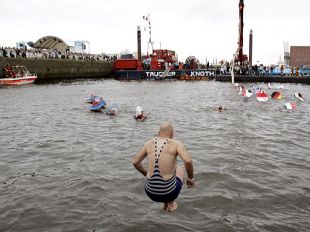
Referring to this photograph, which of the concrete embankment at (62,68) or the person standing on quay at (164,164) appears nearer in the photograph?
the person standing on quay at (164,164)

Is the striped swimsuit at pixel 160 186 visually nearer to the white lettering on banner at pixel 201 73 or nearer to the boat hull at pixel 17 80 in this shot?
the boat hull at pixel 17 80

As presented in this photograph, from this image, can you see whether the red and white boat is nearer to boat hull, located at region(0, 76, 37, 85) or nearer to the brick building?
boat hull, located at region(0, 76, 37, 85)

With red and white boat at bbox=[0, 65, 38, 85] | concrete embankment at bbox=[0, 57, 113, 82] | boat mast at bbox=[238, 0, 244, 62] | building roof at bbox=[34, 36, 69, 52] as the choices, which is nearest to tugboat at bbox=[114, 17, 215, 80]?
concrete embankment at bbox=[0, 57, 113, 82]

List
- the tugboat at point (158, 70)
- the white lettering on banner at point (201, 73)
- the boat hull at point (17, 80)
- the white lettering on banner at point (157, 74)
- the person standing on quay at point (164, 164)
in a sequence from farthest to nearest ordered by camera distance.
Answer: the white lettering on banner at point (157, 74) → the tugboat at point (158, 70) → the white lettering on banner at point (201, 73) → the boat hull at point (17, 80) → the person standing on quay at point (164, 164)

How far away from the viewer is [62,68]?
166 feet

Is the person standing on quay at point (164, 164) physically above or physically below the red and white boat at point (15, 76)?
below

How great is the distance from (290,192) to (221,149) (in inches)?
149

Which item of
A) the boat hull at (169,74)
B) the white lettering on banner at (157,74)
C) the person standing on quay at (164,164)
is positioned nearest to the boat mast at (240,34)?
the boat hull at (169,74)

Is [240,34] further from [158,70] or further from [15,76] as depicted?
[15,76]

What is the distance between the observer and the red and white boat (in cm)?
3712

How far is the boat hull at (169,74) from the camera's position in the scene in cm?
5142

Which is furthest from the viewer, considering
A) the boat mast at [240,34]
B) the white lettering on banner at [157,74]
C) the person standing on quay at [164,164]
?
the white lettering on banner at [157,74]

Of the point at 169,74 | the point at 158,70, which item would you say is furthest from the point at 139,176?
the point at 158,70

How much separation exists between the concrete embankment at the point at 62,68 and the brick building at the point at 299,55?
164ft
